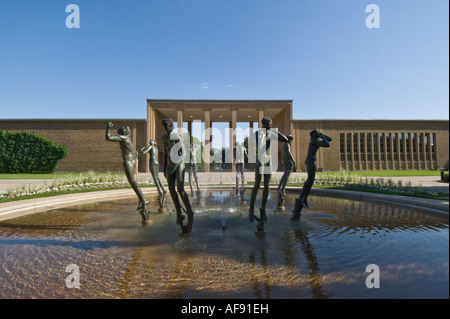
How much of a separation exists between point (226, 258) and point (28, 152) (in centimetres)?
4120

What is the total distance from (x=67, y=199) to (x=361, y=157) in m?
38.5

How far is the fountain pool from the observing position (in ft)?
8.63

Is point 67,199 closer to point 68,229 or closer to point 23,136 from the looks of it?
point 68,229

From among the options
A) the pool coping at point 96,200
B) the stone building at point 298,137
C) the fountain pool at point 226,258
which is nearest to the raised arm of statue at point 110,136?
the fountain pool at point 226,258

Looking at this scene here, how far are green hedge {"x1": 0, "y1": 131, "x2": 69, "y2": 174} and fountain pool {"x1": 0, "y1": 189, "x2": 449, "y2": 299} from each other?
108 ft

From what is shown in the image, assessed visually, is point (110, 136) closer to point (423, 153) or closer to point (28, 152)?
point (28, 152)

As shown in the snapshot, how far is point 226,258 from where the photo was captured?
11.8ft

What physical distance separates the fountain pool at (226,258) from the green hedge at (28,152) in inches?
1296

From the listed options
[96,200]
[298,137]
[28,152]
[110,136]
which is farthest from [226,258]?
[28,152]

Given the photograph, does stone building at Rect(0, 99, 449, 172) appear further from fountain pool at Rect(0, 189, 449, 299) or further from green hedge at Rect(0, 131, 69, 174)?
fountain pool at Rect(0, 189, 449, 299)

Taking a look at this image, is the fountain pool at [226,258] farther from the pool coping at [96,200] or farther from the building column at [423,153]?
the building column at [423,153]

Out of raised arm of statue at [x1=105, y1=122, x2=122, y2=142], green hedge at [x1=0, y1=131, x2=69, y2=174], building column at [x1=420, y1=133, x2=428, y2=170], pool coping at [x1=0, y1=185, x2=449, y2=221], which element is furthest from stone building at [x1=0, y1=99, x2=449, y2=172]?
raised arm of statue at [x1=105, y1=122, x2=122, y2=142]

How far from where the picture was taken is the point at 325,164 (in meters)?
34.9

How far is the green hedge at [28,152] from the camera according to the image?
106 ft
